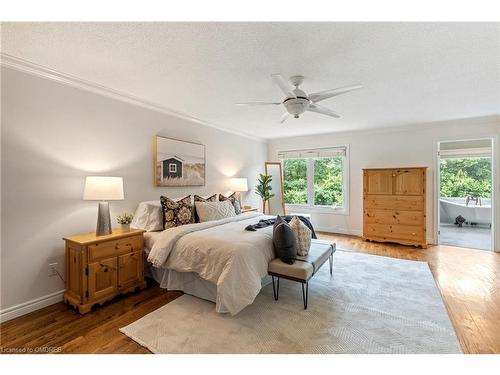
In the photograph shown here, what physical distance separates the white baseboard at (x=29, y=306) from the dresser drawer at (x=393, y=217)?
5132mm

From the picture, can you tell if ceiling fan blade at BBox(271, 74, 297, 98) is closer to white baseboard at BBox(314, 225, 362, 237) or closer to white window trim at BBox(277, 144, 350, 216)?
white window trim at BBox(277, 144, 350, 216)

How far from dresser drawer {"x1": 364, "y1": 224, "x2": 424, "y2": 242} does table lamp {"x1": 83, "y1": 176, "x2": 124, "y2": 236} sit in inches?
183

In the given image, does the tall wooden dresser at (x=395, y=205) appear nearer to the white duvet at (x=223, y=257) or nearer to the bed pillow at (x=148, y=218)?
the white duvet at (x=223, y=257)

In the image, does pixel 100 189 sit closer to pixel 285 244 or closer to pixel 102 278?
pixel 102 278

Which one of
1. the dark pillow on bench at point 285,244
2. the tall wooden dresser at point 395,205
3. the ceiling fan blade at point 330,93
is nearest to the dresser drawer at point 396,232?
the tall wooden dresser at point 395,205

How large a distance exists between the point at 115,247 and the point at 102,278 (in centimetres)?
32

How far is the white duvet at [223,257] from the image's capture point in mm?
2170

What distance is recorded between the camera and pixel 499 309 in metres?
2.34

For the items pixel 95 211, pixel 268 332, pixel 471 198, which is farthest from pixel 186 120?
pixel 471 198

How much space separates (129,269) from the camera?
269 cm

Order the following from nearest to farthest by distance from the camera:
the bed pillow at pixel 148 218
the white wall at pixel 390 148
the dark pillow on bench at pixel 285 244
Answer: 1. the dark pillow on bench at pixel 285 244
2. the bed pillow at pixel 148 218
3. the white wall at pixel 390 148

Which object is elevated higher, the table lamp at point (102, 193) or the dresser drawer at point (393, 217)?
the table lamp at point (102, 193)

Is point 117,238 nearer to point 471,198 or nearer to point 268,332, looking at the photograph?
point 268,332

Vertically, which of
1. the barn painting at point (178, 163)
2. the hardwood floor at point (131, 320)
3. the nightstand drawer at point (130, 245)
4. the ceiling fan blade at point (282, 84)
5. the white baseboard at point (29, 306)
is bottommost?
the hardwood floor at point (131, 320)
